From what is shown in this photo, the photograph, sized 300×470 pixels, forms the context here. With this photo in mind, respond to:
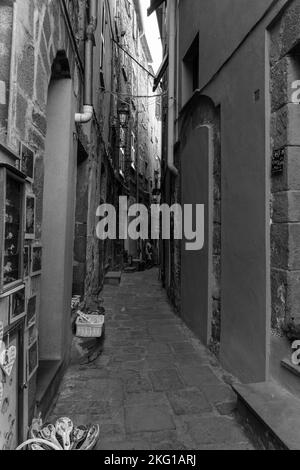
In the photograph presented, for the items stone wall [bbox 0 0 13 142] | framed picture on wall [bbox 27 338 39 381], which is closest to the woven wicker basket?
framed picture on wall [bbox 27 338 39 381]

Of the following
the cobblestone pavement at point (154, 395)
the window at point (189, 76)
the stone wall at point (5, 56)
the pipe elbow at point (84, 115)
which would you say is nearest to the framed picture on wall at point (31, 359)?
the cobblestone pavement at point (154, 395)

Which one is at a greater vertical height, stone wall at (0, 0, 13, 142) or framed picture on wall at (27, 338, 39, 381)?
stone wall at (0, 0, 13, 142)

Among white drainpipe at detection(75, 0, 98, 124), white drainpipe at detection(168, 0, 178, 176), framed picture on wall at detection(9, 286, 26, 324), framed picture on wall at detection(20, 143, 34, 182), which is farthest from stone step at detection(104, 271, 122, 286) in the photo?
framed picture on wall at detection(9, 286, 26, 324)

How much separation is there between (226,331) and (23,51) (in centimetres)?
299

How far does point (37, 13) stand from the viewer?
226 cm

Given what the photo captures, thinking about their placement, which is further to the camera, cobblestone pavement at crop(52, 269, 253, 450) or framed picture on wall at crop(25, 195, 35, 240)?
cobblestone pavement at crop(52, 269, 253, 450)

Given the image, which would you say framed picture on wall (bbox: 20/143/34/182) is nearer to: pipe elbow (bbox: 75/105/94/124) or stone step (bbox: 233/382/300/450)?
pipe elbow (bbox: 75/105/94/124)

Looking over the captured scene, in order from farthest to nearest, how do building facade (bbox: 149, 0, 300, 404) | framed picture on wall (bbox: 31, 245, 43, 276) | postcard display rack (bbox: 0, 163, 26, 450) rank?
1. building facade (bbox: 149, 0, 300, 404)
2. framed picture on wall (bbox: 31, 245, 43, 276)
3. postcard display rack (bbox: 0, 163, 26, 450)

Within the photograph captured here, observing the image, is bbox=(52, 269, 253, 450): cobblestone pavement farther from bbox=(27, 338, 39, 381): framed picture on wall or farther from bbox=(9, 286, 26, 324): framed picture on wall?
bbox=(9, 286, 26, 324): framed picture on wall

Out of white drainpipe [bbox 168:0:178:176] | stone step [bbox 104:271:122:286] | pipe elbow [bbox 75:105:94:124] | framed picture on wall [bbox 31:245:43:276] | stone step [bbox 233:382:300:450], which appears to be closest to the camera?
stone step [bbox 233:382:300:450]

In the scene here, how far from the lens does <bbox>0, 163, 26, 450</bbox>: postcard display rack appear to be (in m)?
1.63

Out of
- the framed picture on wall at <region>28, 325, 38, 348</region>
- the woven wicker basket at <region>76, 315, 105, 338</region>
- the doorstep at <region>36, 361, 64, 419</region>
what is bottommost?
the doorstep at <region>36, 361, 64, 419</region>
